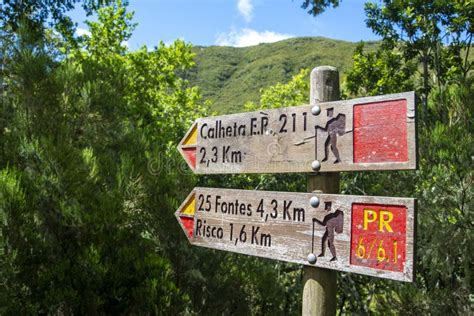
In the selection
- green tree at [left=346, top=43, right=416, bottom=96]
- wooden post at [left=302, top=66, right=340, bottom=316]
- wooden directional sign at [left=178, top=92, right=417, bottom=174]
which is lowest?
wooden post at [left=302, top=66, right=340, bottom=316]

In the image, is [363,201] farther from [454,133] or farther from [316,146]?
[454,133]

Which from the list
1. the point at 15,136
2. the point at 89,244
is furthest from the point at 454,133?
the point at 15,136

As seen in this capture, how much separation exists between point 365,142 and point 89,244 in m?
2.61

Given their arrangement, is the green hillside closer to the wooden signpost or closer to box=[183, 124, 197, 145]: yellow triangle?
box=[183, 124, 197, 145]: yellow triangle

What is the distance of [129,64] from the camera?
42.8ft

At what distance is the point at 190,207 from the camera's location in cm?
268

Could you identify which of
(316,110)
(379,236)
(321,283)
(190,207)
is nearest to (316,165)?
(316,110)

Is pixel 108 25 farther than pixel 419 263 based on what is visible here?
Yes

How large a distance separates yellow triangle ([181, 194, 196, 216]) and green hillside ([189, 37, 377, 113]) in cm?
11944

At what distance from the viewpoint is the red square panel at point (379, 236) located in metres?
1.77

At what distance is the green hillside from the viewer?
13462 centimetres

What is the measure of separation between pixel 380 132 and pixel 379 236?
17.4 inches

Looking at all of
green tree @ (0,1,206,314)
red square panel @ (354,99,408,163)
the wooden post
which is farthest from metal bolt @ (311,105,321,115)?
green tree @ (0,1,206,314)

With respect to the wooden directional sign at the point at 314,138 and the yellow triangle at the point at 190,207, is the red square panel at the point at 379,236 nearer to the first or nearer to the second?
the wooden directional sign at the point at 314,138
